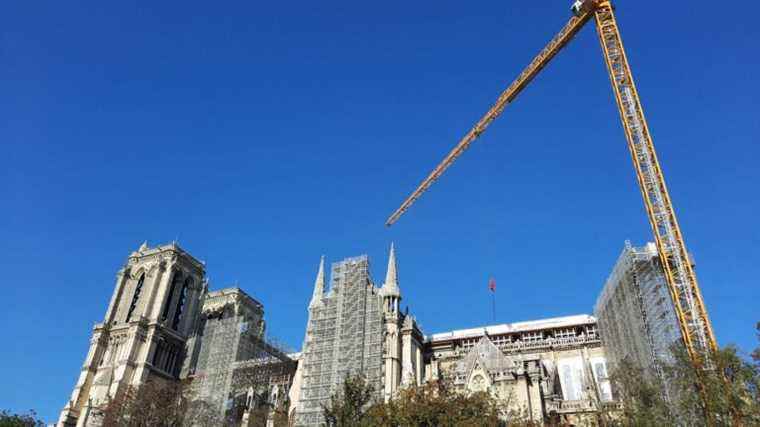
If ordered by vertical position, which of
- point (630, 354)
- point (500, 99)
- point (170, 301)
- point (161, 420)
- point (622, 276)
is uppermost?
point (500, 99)

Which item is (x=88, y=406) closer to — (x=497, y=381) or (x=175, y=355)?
(x=175, y=355)

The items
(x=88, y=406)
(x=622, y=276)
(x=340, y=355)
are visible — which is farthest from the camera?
(x=88, y=406)

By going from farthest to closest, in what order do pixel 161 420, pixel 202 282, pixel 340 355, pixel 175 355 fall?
pixel 202 282
pixel 175 355
pixel 340 355
pixel 161 420

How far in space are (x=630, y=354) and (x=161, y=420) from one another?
148 feet

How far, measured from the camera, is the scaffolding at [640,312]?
45269mm

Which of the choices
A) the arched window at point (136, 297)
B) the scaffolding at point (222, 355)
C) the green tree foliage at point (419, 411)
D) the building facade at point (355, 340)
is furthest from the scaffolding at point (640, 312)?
the arched window at point (136, 297)

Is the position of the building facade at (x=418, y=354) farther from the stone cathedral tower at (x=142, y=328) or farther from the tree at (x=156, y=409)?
the stone cathedral tower at (x=142, y=328)

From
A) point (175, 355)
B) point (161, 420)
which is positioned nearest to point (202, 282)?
point (175, 355)

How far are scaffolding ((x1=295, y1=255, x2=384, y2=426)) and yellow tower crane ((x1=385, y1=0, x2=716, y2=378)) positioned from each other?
94.9ft

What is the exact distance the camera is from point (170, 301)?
8562 cm

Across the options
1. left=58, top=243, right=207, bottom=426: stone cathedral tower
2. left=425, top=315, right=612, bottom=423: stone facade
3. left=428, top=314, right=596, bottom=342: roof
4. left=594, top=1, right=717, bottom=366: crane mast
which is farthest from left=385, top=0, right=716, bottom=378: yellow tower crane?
left=58, top=243, right=207, bottom=426: stone cathedral tower

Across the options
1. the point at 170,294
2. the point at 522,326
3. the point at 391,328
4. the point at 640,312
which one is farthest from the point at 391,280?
the point at 170,294

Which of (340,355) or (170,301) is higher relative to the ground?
(170,301)

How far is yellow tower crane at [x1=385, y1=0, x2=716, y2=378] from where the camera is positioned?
149ft
